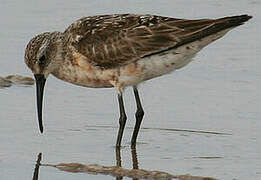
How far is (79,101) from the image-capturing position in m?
12.1

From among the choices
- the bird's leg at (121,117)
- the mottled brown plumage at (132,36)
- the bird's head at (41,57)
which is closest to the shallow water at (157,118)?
the bird's leg at (121,117)

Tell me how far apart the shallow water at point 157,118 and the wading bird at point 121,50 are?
33cm

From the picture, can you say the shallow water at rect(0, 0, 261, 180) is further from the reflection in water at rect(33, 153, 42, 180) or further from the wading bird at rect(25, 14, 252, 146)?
the wading bird at rect(25, 14, 252, 146)

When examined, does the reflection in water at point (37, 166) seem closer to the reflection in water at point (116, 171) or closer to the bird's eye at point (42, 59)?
the reflection in water at point (116, 171)

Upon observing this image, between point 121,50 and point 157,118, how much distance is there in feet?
3.46

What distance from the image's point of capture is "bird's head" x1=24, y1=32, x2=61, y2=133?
11.0 meters

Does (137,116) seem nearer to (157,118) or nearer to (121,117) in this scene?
(121,117)

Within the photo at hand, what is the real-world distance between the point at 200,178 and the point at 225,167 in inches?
26.9

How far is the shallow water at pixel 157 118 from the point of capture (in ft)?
33.5

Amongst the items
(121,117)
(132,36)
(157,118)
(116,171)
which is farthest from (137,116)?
(116,171)

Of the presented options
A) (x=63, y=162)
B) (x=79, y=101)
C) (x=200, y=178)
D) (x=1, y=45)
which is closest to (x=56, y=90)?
(x=79, y=101)

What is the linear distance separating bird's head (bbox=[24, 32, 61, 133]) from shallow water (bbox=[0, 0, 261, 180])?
1.55 ft

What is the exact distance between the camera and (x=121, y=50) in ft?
36.2

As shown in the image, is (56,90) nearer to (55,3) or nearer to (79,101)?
(79,101)
